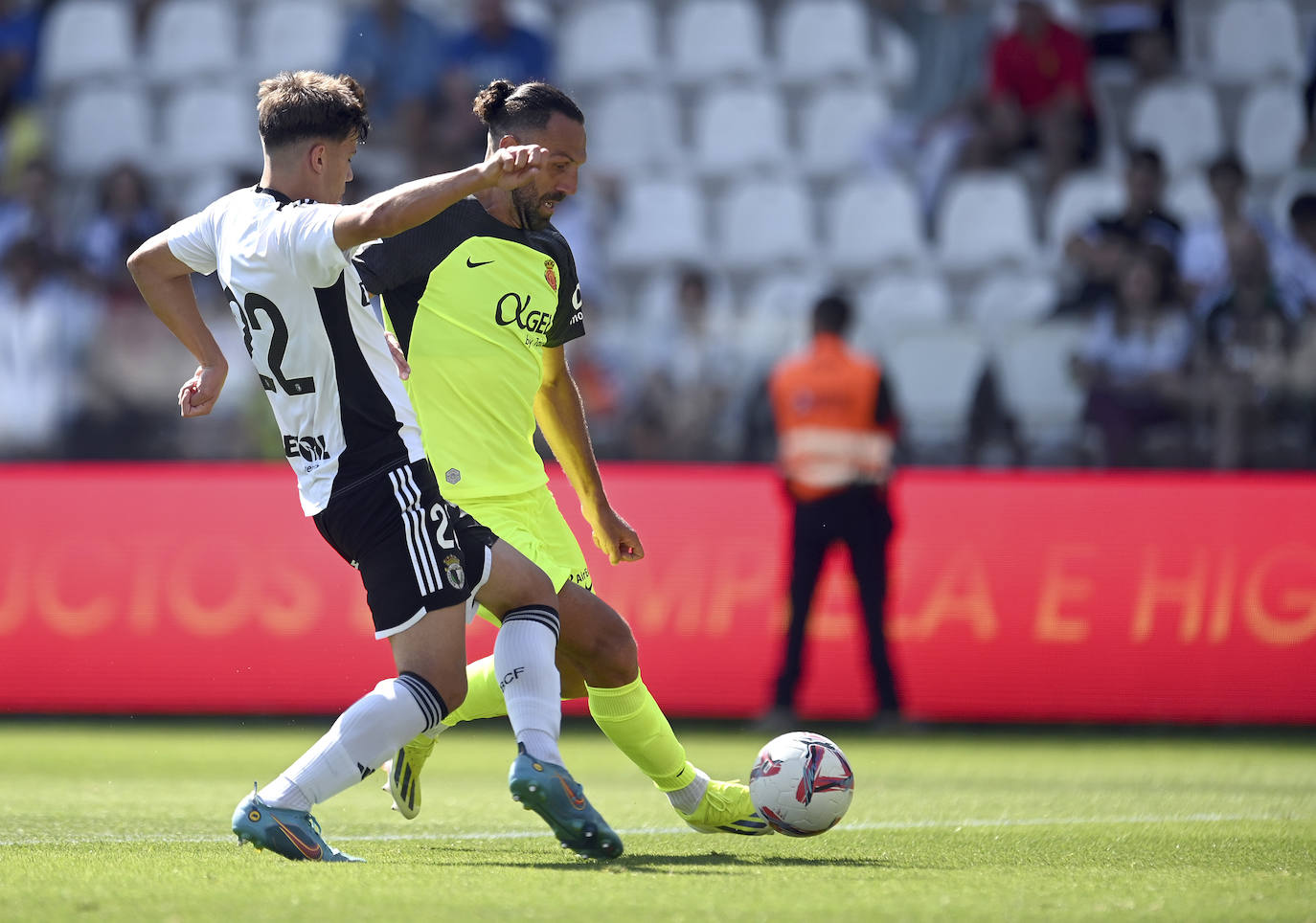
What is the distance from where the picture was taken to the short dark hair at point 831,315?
29.1 ft

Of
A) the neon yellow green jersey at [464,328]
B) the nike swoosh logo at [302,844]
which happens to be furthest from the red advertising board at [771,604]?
the nike swoosh logo at [302,844]

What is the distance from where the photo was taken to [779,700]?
838cm

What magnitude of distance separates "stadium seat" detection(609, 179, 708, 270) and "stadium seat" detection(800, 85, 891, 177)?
3.67 ft

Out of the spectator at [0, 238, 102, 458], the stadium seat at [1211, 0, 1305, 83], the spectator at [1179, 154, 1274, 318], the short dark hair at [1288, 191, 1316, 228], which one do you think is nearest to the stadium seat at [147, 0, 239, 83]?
the spectator at [0, 238, 102, 458]

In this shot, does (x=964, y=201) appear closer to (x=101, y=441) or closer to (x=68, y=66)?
(x=101, y=441)

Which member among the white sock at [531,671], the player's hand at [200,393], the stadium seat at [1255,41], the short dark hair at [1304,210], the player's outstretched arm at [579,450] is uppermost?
the stadium seat at [1255,41]

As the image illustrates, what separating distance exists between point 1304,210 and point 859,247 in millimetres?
2835

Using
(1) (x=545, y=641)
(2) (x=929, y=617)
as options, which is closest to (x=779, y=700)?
(2) (x=929, y=617)

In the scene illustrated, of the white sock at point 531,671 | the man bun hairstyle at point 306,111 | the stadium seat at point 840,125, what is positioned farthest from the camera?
the stadium seat at point 840,125

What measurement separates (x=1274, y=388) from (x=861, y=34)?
5277 millimetres

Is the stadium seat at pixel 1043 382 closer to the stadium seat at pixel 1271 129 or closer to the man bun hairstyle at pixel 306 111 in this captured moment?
the stadium seat at pixel 1271 129

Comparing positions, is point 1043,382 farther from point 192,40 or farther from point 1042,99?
point 192,40

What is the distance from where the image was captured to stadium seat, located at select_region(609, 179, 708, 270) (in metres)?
11.6

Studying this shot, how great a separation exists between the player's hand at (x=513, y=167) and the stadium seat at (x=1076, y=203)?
8.33 meters
